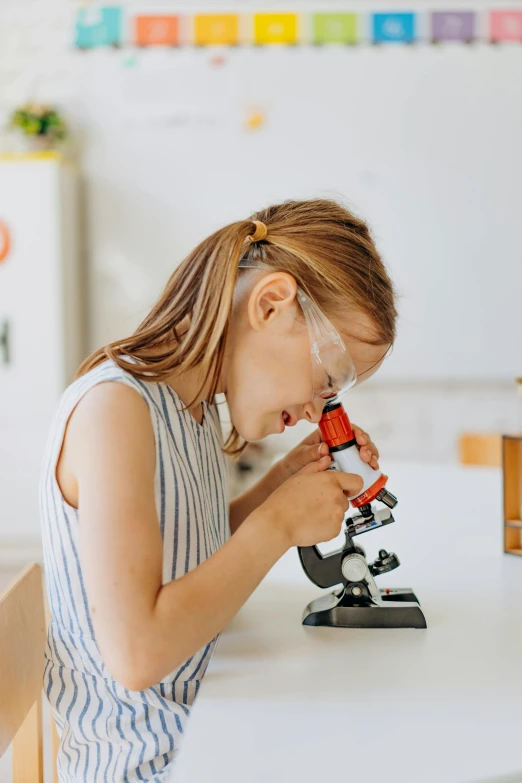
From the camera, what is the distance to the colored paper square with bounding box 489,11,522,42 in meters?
3.71

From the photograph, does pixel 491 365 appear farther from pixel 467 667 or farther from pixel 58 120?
pixel 467 667

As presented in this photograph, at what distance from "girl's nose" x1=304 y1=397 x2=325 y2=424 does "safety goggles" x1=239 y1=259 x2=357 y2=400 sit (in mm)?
26

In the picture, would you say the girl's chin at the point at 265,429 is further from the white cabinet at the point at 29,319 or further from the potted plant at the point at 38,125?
the potted plant at the point at 38,125

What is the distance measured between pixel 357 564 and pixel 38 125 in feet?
10.5

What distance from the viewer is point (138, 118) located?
151 inches

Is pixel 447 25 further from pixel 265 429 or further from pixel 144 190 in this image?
pixel 265 429

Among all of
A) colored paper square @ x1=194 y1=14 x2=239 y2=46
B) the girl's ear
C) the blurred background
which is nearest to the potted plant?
the blurred background

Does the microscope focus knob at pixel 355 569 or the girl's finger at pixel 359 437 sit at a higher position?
the girl's finger at pixel 359 437

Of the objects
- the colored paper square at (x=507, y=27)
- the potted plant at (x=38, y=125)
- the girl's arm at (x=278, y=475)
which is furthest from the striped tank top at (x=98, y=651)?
the colored paper square at (x=507, y=27)

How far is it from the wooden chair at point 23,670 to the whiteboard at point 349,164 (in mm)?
2799

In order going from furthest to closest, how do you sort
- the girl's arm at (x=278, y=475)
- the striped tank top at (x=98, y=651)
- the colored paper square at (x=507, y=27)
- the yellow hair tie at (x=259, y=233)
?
the colored paper square at (x=507, y=27) → the girl's arm at (x=278, y=475) → the yellow hair tie at (x=259, y=233) → the striped tank top at (x=98, y=651)

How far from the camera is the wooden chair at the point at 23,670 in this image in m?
0.95

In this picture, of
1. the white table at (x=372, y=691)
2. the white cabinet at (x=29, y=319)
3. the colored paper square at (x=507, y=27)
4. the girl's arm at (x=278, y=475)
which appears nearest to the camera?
the white table at (x=372, y=691)

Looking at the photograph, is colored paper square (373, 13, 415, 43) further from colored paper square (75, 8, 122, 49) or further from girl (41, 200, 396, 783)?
girl (41, 200, 396, 783)
